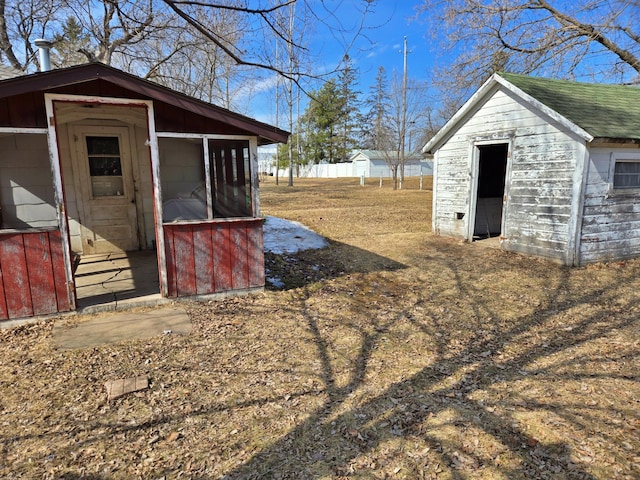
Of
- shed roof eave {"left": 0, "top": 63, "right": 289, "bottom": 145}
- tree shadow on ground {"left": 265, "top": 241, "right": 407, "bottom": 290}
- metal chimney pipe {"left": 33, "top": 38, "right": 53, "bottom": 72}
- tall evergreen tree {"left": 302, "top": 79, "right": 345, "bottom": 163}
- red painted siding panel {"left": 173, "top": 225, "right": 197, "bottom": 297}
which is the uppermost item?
tall evergreen tree {"left": 302, "top": 79, "right": 345, "bottom": 163}

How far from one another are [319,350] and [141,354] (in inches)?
70.2

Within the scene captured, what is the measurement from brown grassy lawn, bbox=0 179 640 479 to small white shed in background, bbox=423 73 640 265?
1988 mm

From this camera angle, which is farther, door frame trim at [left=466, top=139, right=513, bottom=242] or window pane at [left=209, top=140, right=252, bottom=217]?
door frame trim at [left=466, top=139, right=513, bottom=242]

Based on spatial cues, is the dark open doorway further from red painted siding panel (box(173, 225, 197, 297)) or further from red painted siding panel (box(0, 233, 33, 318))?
red painted siding panel (box(0, 233, 33, 318))

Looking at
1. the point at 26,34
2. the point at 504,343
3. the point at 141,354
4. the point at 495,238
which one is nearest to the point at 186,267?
the point at 141,354

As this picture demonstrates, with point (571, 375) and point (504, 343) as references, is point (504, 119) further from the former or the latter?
point (571, 375)

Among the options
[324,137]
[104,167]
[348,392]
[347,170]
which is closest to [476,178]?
[348,392]

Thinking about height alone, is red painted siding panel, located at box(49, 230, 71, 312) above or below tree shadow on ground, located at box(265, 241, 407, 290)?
above

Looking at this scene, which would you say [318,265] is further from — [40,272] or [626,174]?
[626,174]

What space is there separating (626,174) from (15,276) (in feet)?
32.7

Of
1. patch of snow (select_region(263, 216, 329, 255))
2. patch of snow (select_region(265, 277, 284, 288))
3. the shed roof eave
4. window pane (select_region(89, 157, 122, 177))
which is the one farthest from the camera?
patch of snow (select_region(263, 216, 329, 255))

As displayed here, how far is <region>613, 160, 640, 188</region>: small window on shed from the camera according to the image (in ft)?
23.6

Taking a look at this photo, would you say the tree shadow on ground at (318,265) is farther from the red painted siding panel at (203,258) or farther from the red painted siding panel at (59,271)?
the red painted siding panel at (59,271)

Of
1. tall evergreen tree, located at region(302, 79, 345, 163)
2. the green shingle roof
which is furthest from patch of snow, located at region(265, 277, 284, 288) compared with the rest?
tall evergreen tree, located at region(302, 79, 345, 163)
